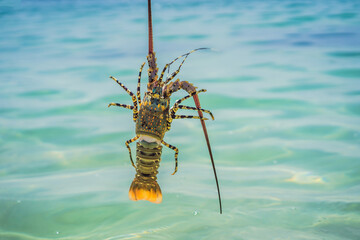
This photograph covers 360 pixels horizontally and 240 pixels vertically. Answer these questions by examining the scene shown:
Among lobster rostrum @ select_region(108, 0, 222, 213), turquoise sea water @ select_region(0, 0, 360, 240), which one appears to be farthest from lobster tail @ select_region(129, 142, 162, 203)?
turquoise sea water @ select_region(0, 0, 360, 240)

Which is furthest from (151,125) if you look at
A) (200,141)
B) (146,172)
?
(200,141)

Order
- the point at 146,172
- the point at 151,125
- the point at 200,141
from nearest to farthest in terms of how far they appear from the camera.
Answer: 1. the point at 151,125
2. the point at 146,172
3. the point at 200,141

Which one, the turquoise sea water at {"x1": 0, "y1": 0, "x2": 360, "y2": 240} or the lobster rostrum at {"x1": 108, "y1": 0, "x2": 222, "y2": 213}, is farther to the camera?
the turquoise sea water at {"x1": 0, "y1": 0, "x2": 360, "y2": 240}

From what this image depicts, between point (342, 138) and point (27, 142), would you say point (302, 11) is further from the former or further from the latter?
point (27, 142)

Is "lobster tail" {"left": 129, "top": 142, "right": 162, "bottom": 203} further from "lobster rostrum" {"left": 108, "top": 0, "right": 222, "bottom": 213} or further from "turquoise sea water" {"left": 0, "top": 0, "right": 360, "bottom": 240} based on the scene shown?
"turquoise sea water" {"left": 0, "top": 0, "right": 360, "bottom": 240}

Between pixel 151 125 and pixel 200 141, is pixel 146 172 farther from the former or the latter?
pixel 200 141

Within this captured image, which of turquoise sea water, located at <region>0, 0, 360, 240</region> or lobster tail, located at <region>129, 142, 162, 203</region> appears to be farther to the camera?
turquoise sea water, located at <region>0, 0, 360, 240</region>

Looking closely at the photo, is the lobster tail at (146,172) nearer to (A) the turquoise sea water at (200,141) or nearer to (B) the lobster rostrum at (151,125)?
(B) the lobster rostrum at (151,125)
